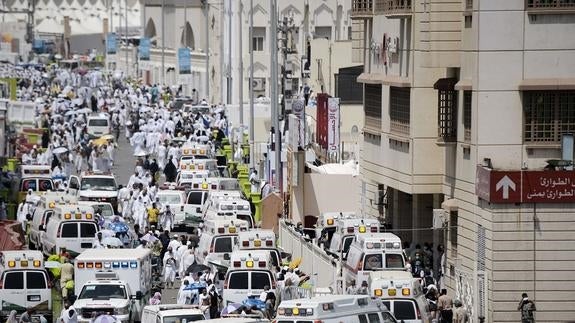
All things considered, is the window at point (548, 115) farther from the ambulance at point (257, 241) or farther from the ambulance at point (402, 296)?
the ambulance at point (257, 241)

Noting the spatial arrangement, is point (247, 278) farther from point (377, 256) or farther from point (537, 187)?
point (537, 187)

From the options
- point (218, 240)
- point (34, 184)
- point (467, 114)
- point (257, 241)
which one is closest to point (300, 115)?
point (34, 184)

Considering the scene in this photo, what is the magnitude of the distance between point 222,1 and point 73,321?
70176mm

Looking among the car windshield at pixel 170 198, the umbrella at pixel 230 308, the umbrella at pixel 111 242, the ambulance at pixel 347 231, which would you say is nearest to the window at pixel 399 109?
the ambulance at pixel 347 231

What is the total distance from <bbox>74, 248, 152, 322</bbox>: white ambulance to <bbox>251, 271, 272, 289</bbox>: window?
2053mm

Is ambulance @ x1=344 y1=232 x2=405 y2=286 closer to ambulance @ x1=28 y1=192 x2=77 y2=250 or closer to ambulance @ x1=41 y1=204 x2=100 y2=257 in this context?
ambulance @ x1=41 y1=204 x2=100 y2=257

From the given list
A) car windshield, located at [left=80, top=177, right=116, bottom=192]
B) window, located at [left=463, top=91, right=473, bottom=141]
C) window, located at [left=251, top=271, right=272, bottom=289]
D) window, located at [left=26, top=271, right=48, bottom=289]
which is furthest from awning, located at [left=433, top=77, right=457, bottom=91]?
car windshield, located at [left=80, top=177, right=116, bottom=192]

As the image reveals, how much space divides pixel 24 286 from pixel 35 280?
0.85ft

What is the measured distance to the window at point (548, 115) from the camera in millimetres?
37719

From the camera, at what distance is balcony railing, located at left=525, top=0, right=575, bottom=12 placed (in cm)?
3744

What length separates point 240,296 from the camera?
121 feet

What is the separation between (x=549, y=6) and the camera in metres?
37.5

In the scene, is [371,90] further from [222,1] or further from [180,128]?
[222,1]

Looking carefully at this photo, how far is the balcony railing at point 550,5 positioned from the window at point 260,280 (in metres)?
6.90
